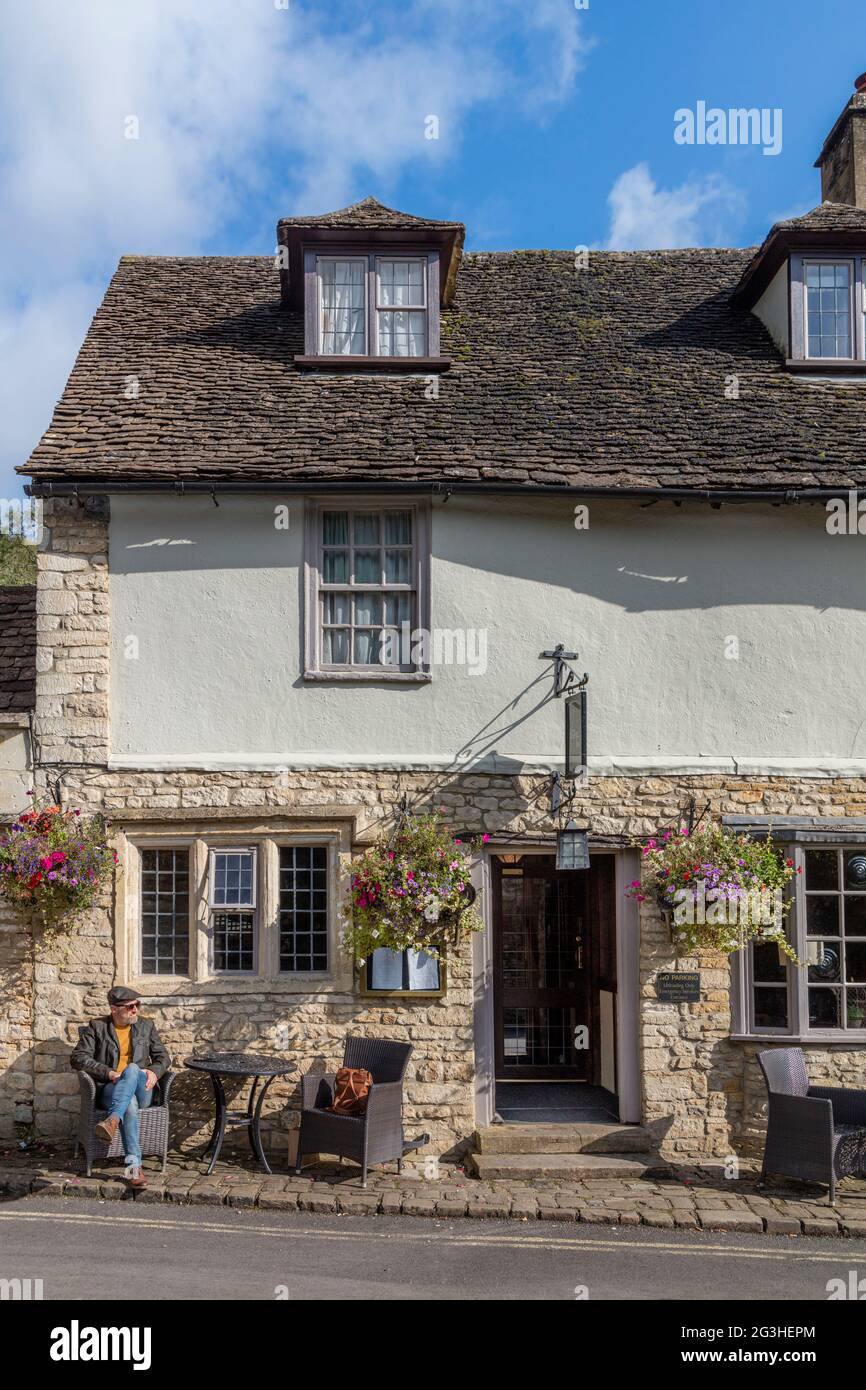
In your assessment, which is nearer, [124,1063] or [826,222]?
[124,1063]

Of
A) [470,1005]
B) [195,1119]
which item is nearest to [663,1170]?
[470,1005]

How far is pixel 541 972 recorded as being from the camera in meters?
13.8

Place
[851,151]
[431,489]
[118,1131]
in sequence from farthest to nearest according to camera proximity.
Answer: [851,151], [431,489], [118,1131]

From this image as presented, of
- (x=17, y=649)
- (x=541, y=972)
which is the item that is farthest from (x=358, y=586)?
(x=541, y=972)

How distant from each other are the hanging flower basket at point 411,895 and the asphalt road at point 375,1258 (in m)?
2.39

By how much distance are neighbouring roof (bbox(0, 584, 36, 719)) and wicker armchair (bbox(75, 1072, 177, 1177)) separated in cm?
369

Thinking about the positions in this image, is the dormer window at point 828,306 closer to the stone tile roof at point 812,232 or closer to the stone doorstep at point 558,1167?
the stone tile roof at point 812,232

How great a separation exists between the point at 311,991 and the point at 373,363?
6773 millimetres

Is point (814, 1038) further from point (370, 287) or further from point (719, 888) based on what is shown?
point (370, 287)

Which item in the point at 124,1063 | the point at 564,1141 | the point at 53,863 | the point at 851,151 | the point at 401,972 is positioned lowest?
the point at 564,1141

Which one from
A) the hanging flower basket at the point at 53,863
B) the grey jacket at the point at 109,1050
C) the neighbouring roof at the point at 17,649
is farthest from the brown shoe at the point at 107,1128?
the neighbouring roof at the point at 17,649

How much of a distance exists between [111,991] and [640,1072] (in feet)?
16.2

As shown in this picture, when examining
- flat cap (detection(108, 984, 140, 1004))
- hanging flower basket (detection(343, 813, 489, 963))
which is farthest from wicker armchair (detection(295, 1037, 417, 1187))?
flat cap (detection(108, 984, 140, 1004))

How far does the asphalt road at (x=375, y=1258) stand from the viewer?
25.8ft
